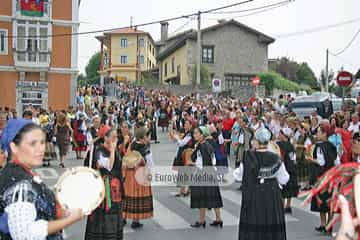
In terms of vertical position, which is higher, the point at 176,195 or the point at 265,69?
the point at 265,69

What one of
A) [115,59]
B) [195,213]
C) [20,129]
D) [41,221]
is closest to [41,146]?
[20,129]

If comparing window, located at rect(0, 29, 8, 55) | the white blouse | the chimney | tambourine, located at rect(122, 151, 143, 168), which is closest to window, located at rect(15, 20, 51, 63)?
window, located at rect(0, 29, 8, 55)

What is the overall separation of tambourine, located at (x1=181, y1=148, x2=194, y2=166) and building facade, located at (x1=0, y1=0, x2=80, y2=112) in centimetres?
2270

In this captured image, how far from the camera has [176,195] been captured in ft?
36.0

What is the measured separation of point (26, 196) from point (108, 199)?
3.45 meters

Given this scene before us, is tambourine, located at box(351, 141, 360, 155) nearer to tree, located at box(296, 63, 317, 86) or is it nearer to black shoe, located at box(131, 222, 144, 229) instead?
black shoe, located at box(131, 222, 144, 229)

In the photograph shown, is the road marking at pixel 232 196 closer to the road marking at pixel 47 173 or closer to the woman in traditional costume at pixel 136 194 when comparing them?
the woman in traditional costume at pixel 136 194

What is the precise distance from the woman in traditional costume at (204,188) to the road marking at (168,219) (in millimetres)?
310

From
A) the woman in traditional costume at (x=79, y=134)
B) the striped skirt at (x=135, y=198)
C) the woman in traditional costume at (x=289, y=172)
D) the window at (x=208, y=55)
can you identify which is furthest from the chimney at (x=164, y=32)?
the striped skirt at (x=135, y=198)

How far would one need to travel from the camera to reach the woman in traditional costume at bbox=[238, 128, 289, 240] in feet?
19.9

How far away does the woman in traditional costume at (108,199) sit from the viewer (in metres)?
6.27

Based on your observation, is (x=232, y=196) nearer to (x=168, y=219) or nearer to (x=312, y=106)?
(x=168, y=219)

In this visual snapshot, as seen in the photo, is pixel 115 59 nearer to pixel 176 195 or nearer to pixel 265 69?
pixel 265 69

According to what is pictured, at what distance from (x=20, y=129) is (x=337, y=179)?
6.42 ft
